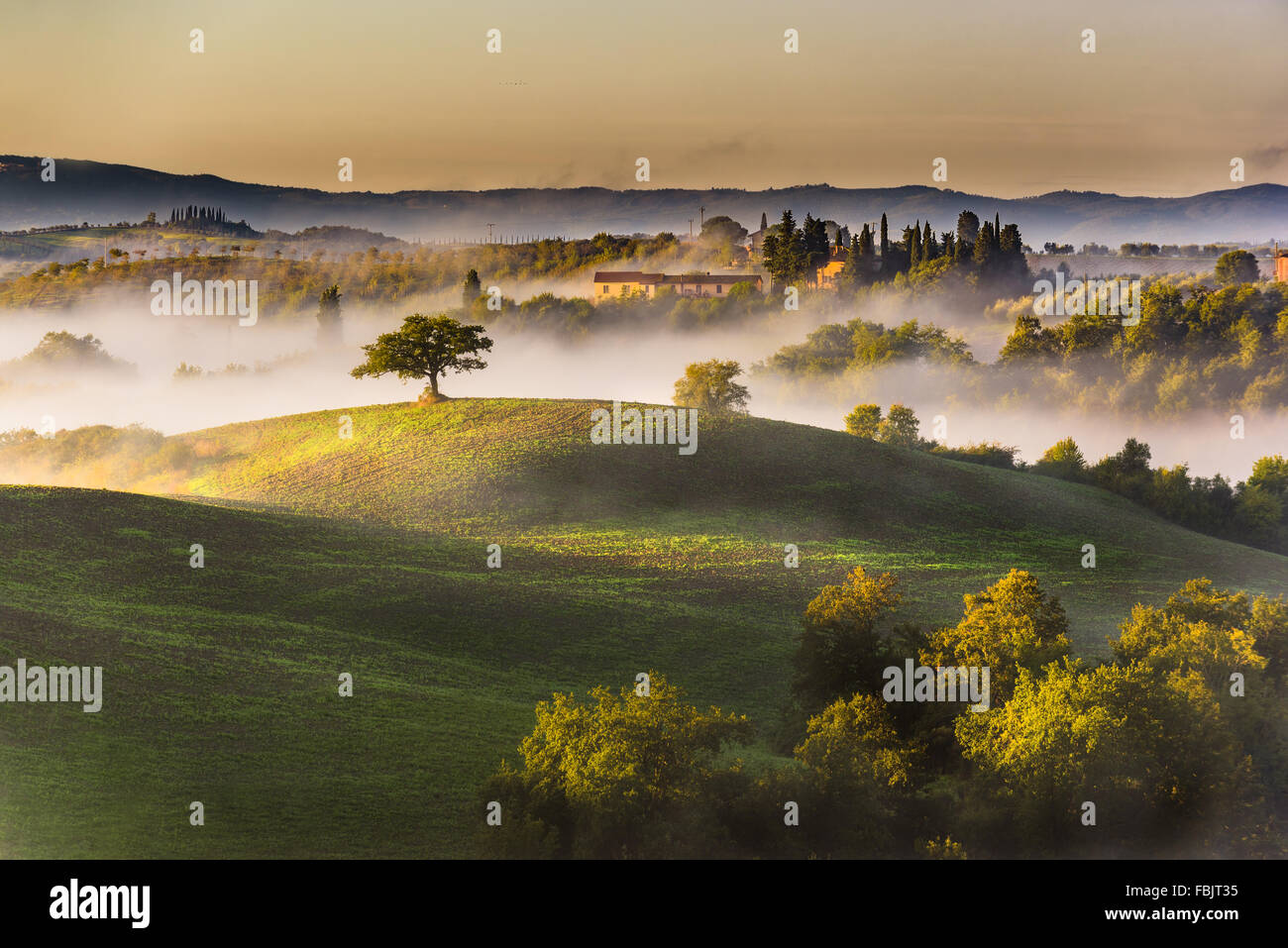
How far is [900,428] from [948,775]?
7265 centimetres

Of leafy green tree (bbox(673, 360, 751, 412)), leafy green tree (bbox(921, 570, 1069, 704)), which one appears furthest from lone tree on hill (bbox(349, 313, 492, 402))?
leafy green tree (bbox(921, 570, 1069, 704))

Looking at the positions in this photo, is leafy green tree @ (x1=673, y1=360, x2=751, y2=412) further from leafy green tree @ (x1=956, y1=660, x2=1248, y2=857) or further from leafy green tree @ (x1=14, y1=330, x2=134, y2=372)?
leafy green tree @ (x1=14, y1=330, x2=134, y2=372)

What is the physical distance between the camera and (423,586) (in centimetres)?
5178

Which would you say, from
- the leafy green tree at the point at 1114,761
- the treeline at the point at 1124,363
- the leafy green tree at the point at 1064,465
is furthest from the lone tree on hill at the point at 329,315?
the leafy green tree at the point at 1114,761

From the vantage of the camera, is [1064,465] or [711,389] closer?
[1064,465]

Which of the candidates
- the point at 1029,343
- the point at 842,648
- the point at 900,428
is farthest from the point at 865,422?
the point at 1029,343

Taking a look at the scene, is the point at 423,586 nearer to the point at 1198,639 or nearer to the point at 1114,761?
the point at 1198,639

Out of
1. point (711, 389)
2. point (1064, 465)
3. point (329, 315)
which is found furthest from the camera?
point (329, 315)

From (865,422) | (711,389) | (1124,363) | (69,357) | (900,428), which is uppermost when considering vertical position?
(69,357)
